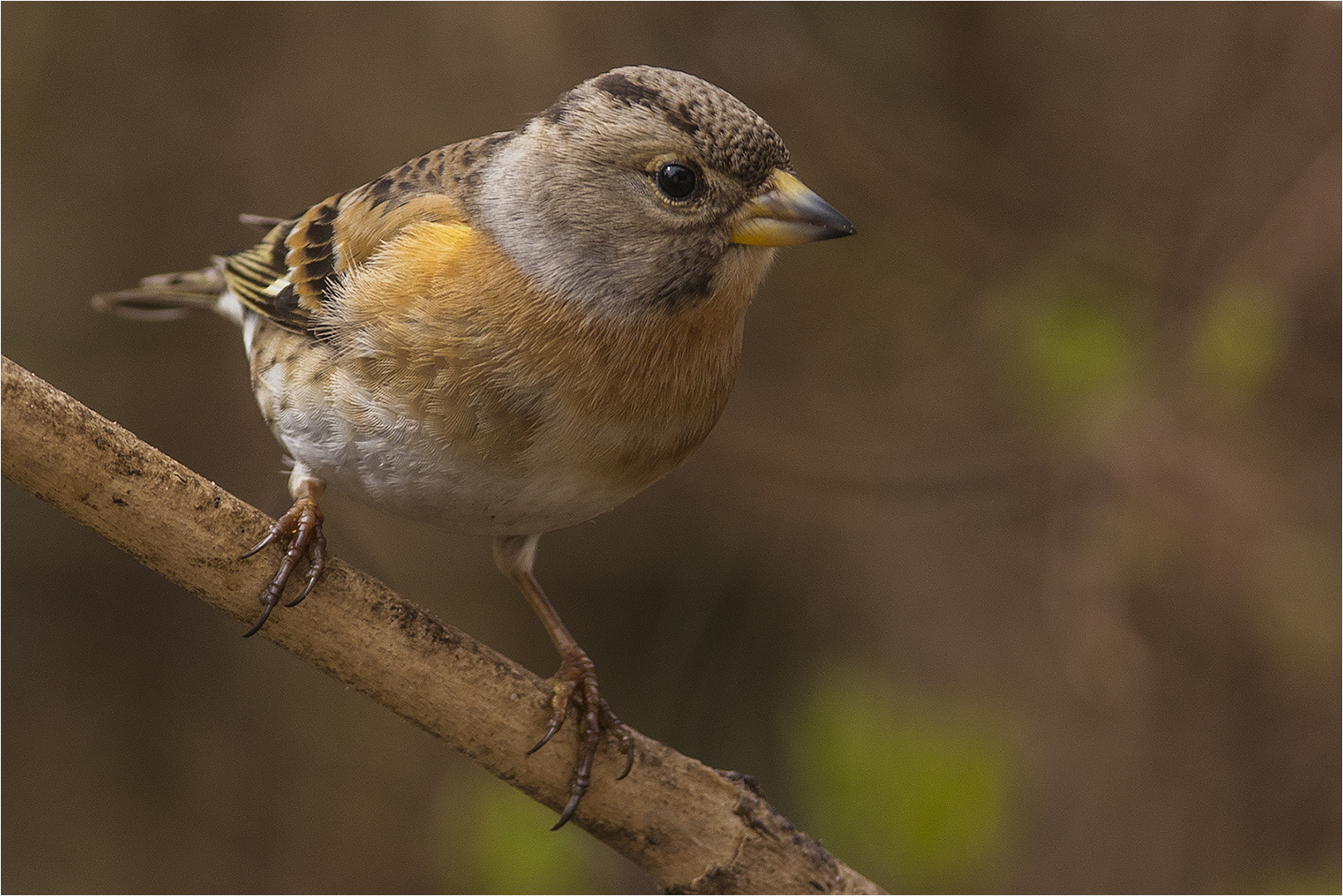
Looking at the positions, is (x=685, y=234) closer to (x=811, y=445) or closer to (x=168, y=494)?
(x=168, y=494)

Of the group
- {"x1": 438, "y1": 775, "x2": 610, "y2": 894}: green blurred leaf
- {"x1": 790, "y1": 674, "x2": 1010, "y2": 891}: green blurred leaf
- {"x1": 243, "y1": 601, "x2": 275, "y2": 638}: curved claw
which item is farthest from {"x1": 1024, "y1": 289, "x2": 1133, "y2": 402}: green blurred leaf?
{"x1": 243, "y1": 601, "x2": 275, "y2": 638}: curved claw

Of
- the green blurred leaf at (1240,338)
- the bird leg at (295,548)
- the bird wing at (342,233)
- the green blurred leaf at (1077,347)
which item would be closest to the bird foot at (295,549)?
the bird leg at (295,548)

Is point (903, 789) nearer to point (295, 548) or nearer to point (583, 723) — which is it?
point (583, 723)

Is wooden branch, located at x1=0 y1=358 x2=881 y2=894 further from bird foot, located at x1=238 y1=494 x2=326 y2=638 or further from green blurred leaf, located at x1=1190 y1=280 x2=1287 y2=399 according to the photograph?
green blurred leaf, located at x1=1190 y1=280 x2=1287 y2=399

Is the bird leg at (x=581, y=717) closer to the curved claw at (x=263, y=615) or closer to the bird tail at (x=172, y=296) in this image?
the curved claw at (x=263, y=615)

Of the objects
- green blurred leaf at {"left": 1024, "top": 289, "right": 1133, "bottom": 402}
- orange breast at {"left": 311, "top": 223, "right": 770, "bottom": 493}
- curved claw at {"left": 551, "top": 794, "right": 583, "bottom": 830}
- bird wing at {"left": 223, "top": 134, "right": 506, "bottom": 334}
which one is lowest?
curved claw at {"left": 551, "top": 794, "right": 583, "bottom": 830}

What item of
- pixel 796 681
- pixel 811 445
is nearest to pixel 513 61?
pixel 811 445
